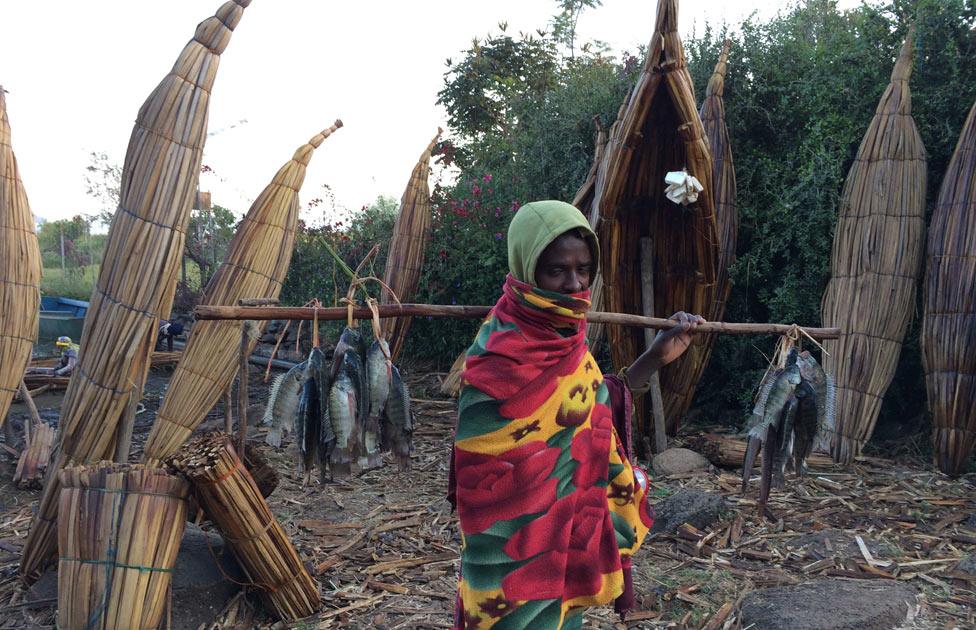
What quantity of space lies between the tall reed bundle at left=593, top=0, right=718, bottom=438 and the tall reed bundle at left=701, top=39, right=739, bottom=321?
59 centimetres

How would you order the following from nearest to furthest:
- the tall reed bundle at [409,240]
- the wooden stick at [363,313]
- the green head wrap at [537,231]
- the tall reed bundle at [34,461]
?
the green head wrap at [537,231] < the wooden stick at [363,313] < the tall reed bundle at [34,461] < the tall reed bundle at [409,240]

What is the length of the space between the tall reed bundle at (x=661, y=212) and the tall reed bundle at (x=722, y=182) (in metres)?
0.59

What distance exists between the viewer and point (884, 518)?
4203mm

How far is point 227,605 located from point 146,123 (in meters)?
2.24

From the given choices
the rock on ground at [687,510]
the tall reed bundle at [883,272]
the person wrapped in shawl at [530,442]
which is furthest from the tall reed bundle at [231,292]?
the tall reed bundle at [883,272]

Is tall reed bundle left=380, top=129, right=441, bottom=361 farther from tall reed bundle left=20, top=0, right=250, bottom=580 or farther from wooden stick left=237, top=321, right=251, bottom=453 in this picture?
wooden stick left=237, top=321, right=251, bottom=453

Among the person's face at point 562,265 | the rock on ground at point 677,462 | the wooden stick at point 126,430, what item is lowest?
the rock on ground at point 677,462

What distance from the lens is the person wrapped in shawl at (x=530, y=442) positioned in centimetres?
174

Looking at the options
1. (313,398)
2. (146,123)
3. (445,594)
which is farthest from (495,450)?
(146,123)

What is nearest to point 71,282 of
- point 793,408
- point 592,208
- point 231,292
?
point 231,292

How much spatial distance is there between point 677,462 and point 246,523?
3241 millimetres

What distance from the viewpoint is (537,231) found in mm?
1721

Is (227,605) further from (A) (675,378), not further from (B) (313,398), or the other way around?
(A) (675,378)

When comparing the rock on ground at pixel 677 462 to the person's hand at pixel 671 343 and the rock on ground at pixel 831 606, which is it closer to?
the rock on ground at pixel 831 606
